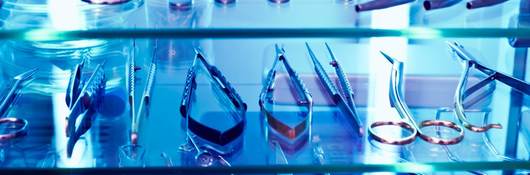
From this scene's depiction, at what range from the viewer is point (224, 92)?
26.9 inches

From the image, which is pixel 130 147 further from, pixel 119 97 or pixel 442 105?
pixel 442 105

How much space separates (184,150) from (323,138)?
0.12 metres

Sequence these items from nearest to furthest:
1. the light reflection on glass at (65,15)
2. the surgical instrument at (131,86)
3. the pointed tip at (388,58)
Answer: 1. the light reflection on glass at (65,15)
2. the surgical instrument at (131,86)
3. the pointed tip at (388,58)

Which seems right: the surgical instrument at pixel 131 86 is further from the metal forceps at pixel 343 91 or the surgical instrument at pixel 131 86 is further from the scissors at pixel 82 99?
the metal forceps at pixel 343 91

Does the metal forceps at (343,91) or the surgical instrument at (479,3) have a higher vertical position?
the surgical instrument at (479,3)

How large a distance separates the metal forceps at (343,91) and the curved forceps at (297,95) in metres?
0.02

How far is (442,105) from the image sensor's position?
698 millimetres

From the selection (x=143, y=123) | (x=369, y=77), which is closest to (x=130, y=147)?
(x=143, y=123)

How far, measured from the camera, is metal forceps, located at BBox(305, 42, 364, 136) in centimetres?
64

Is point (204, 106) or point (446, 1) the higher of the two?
point (446, 1)

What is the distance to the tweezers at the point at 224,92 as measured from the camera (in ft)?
2.05

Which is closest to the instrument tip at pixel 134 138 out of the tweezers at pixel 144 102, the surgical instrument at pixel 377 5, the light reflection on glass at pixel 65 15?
the tweezers at pixel 144 102

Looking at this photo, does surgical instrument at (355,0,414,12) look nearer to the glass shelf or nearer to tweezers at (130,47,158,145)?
the glass shelf

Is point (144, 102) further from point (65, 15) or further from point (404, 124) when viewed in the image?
point (404, 124)
